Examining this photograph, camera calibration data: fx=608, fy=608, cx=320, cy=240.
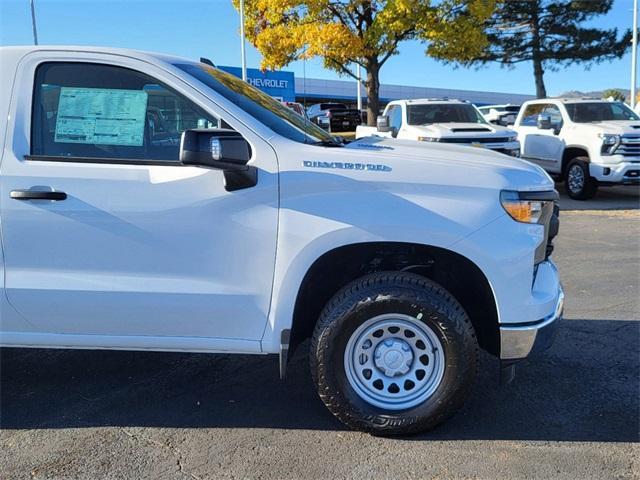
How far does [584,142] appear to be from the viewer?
38.1 feet

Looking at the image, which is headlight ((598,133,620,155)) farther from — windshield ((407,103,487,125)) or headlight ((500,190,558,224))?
headlight ((500,190,558,224))

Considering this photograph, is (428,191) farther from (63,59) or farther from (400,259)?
(63,59)

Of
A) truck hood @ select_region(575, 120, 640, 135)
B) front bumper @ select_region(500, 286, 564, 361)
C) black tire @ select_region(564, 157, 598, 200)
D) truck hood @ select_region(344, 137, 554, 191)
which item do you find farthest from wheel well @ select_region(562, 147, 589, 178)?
front bumper @ select_region(500, 286, 564, 361)

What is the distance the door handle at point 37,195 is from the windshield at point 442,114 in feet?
32.8

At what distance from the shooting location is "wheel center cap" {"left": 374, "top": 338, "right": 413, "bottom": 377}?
324 cm

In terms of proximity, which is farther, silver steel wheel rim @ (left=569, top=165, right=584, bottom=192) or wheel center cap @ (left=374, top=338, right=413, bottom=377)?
silver steel wheel rim @ (left=569, top=165, right=584, bottom=192)

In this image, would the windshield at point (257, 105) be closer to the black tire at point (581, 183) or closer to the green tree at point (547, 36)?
the black tire at point (581, 183)

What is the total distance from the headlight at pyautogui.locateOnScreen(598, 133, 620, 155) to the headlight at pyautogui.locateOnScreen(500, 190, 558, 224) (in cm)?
904

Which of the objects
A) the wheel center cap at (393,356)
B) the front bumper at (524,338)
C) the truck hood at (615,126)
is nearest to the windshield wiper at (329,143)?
the wheel center cap at (393,356)

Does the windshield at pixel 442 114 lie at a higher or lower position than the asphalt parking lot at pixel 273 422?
higher

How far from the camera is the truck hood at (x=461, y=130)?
36.8 ft

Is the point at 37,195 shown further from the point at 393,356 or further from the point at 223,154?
the point at 393,356

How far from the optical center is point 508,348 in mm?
3131

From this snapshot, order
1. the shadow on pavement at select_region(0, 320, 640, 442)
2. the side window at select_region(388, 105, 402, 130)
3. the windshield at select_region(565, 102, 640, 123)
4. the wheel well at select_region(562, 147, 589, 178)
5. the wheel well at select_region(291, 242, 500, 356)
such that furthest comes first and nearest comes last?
the side window at select_region(388, 105, 402, 130) < the windshield at select_region(565, 102, 640, 123) < the wheel well at select_region(562, 147, 589, 178) < the shadow on pavement at select_region(0, 320, 640, 442) < the wheel well at select_region(291, 242, 500, 356)
